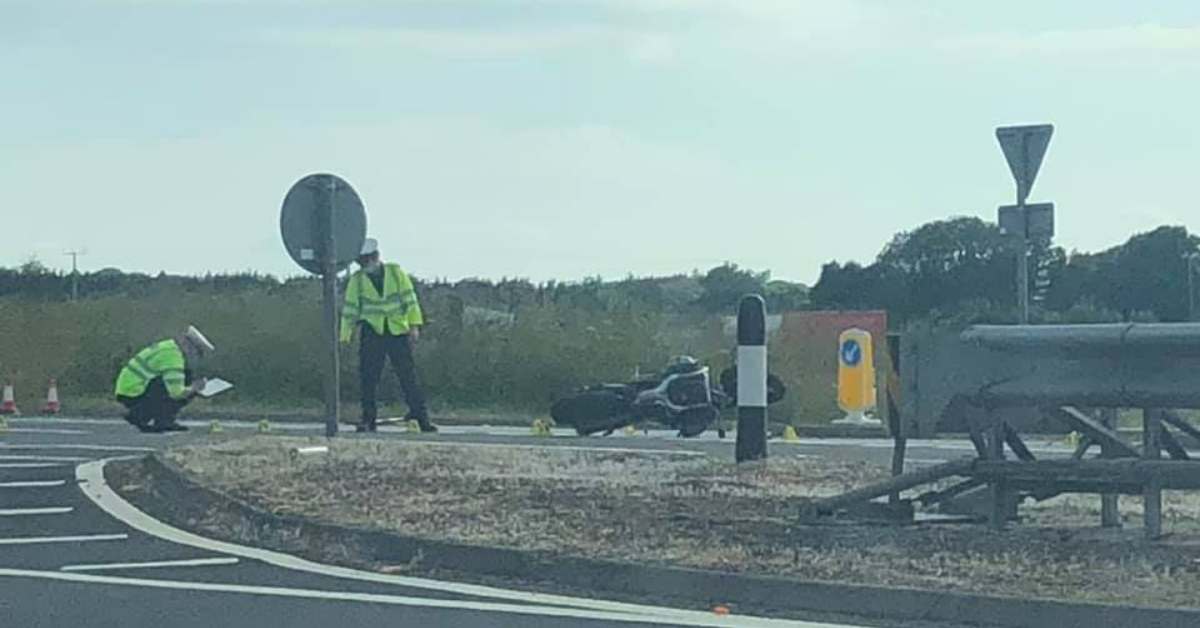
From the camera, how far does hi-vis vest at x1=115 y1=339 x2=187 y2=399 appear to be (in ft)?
64.8

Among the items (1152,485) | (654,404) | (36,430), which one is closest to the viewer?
(1152,485)

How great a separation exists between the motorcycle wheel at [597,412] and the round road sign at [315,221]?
5789 millimetres

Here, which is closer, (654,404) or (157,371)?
(157,371)

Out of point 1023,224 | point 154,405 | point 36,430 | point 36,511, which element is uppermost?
point 1023,224

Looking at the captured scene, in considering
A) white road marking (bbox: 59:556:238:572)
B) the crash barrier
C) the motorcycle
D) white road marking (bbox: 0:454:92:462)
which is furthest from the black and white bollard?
the motorcycle

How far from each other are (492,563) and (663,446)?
25.8ft

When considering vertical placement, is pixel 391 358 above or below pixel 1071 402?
above

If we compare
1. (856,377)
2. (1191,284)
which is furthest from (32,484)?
(1191,284)

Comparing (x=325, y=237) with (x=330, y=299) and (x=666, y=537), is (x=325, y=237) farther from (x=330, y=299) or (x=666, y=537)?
(x=666, y=537)

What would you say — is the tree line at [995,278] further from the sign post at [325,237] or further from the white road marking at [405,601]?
the white road marking at [405,601]

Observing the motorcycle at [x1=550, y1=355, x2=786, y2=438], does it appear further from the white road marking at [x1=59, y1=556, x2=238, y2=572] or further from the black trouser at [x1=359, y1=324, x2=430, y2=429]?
the white road marking at [x1=59, y1=556, x2=238, y2=572]

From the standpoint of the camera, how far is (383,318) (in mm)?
19500

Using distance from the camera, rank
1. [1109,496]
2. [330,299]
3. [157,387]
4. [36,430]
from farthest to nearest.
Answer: [36,430] < [157,387] < [330,299] < [1109,496]

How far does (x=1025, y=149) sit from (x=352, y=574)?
7.75 m
